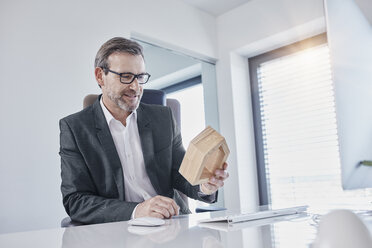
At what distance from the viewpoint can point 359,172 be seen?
0.75 metres

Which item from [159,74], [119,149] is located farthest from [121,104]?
[159,74]

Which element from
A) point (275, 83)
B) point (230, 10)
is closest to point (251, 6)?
point (230, 10)

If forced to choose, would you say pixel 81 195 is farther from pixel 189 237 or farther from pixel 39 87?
pixel 39 87

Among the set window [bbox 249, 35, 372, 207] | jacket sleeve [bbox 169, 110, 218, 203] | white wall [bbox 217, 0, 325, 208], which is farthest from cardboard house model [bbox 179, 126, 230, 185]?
white wall [bbox 217, 0, 325, 208]

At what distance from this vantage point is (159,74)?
3043 millimetres

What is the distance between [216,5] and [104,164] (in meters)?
2.48

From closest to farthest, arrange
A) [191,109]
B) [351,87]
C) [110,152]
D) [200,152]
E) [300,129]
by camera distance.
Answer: [351,87] < [200,152] < [110,152] < [300,129] < [191,109]

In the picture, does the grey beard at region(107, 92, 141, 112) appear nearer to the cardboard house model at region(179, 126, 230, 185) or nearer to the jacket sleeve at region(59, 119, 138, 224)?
the jacket sleeve at region(59, 119, 138, 224)

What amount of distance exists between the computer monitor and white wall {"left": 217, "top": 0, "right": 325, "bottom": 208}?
2356mm

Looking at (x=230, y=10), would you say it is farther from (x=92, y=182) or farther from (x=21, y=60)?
(x=92, y=182)

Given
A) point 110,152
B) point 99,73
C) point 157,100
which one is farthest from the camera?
point 157,100

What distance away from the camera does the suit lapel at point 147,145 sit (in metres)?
1.56

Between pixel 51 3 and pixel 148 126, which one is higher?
pixel 51 3

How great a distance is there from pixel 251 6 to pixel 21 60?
2.15 metres
